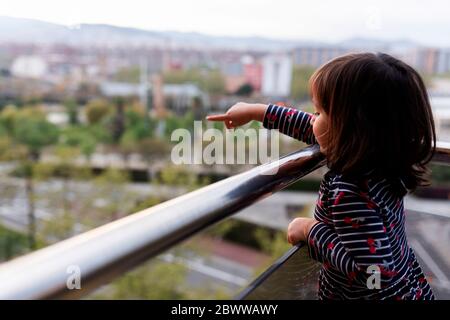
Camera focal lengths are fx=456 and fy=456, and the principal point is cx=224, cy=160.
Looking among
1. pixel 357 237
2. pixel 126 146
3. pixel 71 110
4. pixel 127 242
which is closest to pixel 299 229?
pixel 357 237

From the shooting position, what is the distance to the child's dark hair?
579 mm

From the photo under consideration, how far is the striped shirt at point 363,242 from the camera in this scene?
55 centimetres

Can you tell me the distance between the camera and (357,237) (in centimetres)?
55

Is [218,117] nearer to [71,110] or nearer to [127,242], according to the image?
[127,242]

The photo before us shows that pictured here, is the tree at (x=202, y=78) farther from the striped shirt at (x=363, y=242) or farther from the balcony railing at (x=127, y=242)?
the balcony railing at (x=127, y=242)

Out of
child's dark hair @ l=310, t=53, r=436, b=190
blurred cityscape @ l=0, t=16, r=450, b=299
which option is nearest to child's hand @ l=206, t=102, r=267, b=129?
child's dark hair @ l=310, t=53, r=436, b=190

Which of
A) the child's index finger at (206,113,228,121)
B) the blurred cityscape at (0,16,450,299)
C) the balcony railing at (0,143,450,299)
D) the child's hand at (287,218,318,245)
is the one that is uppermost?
the child's index finger at (206,113,228,121)

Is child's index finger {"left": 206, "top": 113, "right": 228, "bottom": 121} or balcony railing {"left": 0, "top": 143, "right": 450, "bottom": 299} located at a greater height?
child's index finger {"left": 206, "top": 113, "right": 228, "bottom": 121}

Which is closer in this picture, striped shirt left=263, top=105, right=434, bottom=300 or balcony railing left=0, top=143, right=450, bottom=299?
balcony railing left=0, top=143, right=450, bottom=299

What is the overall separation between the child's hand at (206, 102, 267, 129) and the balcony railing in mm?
200

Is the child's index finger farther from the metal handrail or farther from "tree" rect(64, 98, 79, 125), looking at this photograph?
"tree" rect(64, 98, 79, 125)

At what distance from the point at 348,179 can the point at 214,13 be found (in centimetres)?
151
